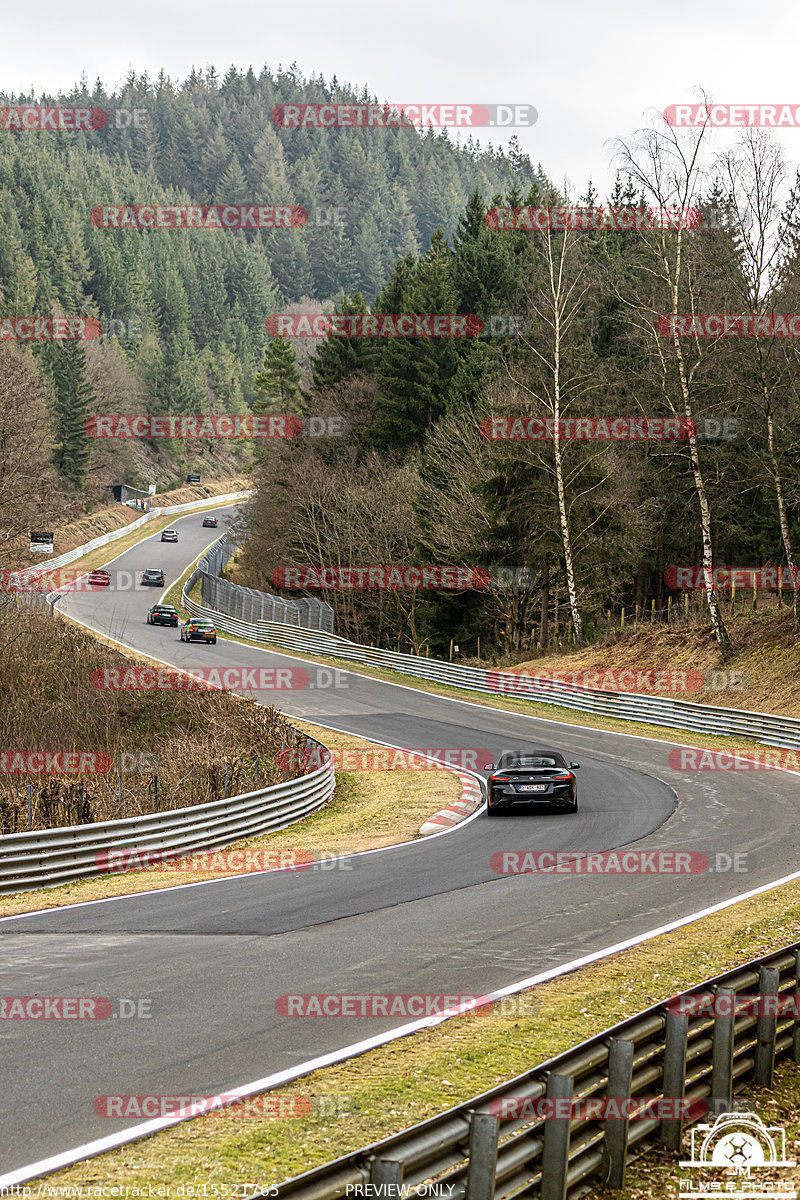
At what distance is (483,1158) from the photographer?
5.20m

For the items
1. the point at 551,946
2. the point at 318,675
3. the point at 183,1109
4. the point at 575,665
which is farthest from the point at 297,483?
the point at 183,1109

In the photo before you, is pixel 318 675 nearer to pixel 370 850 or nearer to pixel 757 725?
pixel 757 725

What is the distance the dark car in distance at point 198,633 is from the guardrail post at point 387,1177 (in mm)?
51309

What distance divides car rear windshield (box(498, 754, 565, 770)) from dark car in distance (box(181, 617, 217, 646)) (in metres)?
35.4

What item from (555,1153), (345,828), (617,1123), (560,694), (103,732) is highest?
(555,1153)

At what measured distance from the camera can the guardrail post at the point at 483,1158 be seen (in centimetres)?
519

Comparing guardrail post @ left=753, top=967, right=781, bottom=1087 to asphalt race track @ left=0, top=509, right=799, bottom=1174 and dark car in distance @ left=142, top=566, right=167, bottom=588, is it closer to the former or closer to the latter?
asphalt race track @ left=0, top=509, right=799, bottom=1174

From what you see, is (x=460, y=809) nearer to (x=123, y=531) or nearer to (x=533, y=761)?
(x=533, y=761)

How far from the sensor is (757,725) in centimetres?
3108

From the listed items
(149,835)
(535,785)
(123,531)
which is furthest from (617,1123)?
(123,531)

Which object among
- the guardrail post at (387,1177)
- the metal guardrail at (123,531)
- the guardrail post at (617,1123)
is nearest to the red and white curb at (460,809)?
the guardrail post at (617,1123)

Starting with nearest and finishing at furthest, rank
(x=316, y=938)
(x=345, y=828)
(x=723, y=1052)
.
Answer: (x=723, y=1052) → (x=316, y=938) → (x=345, y=828)

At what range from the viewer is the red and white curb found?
797 inches

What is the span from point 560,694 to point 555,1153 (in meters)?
33.5
